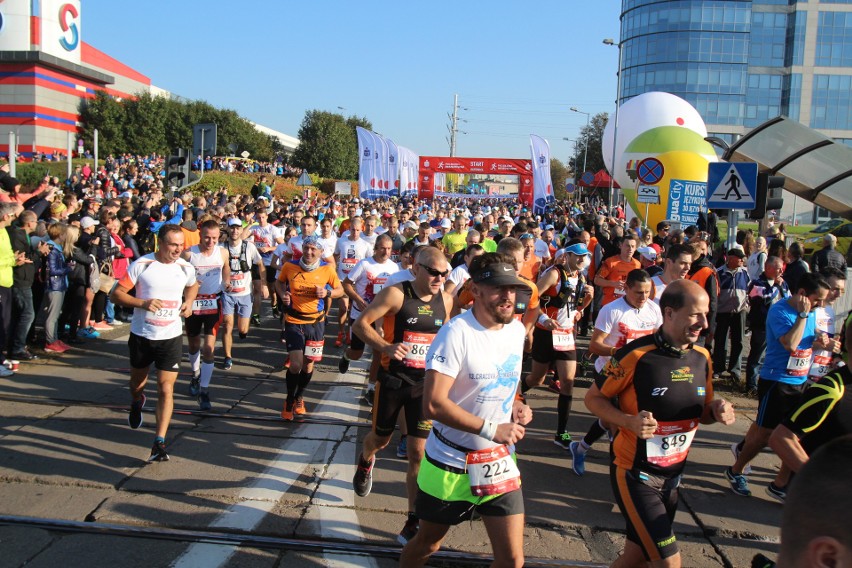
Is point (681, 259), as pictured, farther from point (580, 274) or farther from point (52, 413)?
point (52, 413)

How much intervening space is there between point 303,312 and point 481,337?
409 centimetres

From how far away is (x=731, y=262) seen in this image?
9.53m

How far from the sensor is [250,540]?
14.5 feet

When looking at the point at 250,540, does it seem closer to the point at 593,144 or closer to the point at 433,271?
the point at 433,271

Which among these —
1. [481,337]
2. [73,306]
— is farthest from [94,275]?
[481,337]

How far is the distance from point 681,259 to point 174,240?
4.65 meters

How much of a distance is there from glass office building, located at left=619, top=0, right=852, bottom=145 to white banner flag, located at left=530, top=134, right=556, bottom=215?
51112mm

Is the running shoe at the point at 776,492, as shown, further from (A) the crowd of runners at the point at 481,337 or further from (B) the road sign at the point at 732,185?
(B) the road sign at the point at 732,185

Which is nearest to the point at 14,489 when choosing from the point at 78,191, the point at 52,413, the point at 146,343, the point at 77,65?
the point at 146,343

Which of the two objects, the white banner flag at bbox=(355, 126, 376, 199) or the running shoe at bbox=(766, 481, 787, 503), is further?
the white banner flag at bbox=(355, 126, 376, 199)

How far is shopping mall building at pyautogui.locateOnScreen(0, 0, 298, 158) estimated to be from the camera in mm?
47250

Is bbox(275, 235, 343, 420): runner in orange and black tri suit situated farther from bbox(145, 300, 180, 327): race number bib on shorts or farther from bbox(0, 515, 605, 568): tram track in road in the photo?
bbox(0, 515, 605, 568): tram track in road

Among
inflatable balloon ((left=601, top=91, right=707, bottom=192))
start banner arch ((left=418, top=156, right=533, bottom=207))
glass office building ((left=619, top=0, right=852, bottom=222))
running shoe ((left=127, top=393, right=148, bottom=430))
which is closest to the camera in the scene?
running shoe ((left=127, top=393, right=148, bottom=430))

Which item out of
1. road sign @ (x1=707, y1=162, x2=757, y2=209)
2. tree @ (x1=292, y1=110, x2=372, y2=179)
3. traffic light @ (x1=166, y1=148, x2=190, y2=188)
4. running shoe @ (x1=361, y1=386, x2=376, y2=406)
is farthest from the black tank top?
tree @ (x1=292, y1=110, x2=372, y2=179)
